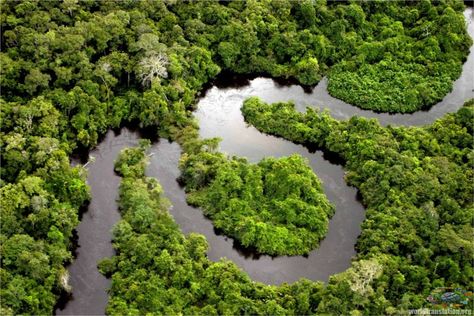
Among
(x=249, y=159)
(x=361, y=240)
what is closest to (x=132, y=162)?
(x=249, y=159)

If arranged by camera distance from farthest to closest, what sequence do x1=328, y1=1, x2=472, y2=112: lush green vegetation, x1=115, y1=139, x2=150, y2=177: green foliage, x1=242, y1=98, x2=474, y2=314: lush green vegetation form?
x1=328, y1=1, x2=472, y2=112: lush green vegetation
x1=115, y1=139, x2=150, y2=177: green foliage
x1=242, y1=98, x2=474, y2=314: lush green vegetation

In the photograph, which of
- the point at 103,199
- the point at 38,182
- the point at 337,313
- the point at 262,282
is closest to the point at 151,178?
the point at 103,199

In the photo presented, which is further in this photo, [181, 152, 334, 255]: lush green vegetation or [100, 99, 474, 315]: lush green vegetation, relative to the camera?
[181, 152, 334, 255]: lush green vegetation

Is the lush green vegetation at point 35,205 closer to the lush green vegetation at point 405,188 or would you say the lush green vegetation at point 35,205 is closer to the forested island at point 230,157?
the forested island at point 230,157

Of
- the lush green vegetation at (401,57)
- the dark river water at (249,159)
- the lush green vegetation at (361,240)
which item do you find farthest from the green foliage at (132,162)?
the lush green vegetation at (401,57)

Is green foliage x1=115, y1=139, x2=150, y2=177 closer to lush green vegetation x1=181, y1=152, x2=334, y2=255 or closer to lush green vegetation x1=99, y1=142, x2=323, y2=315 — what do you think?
lush green vegetation x1=181, y1=152, x2=334, y2=255

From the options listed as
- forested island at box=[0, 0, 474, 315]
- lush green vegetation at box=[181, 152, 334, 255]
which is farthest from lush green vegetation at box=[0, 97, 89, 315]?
lush green vegetation at box=[181, 152, 334, 255]

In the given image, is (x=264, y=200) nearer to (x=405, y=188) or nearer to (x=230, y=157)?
(x=230, y=157)

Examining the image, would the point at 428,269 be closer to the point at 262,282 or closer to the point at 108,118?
the point at 262,282
